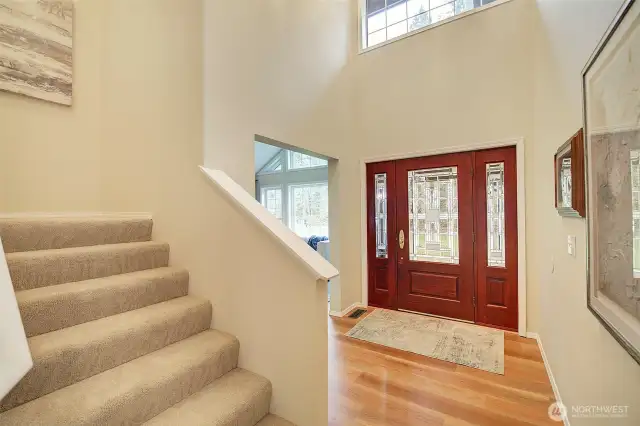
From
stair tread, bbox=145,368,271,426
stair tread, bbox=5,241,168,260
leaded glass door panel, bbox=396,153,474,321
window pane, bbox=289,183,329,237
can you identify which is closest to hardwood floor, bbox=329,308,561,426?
stair tread, bbox=145,368,271,426

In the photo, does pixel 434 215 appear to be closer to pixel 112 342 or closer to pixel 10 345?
pixel 112 342

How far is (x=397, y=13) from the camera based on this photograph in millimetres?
3832

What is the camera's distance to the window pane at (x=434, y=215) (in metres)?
3.42

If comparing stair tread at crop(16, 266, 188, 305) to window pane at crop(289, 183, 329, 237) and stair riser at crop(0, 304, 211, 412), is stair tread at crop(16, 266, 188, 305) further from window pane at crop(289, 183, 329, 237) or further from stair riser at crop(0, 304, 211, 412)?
window pane at crop(289, 183, 329, 237)

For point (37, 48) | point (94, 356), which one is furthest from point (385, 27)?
point (94, 356)

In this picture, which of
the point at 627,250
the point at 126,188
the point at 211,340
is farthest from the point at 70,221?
the point at 627,250

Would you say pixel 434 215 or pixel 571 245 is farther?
pixel 434 215

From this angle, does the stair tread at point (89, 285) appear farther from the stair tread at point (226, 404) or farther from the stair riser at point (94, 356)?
the stair tread at point (226, 404)

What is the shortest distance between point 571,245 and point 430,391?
1.39 m

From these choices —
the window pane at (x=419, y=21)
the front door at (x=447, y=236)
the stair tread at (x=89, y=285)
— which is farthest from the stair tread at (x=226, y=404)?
the window pane at (x=419, y=21)

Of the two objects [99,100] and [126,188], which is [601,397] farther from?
[99,100]

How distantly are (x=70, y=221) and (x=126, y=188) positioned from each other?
55 centimetres

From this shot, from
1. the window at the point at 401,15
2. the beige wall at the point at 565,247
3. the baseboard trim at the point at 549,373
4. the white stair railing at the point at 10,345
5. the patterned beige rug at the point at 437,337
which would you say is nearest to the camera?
the white stair railing at the point at 10,345

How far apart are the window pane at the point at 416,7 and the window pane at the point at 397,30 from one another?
145 mm
